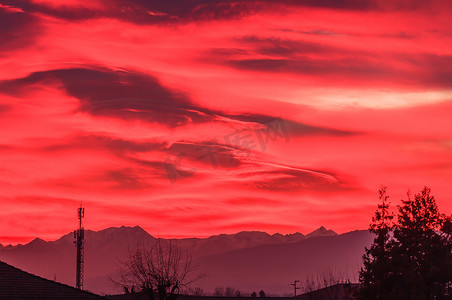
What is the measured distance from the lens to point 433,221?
179 ft

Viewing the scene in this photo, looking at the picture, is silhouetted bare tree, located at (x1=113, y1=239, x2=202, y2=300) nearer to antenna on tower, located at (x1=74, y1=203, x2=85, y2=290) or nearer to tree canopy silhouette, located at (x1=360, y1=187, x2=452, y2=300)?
tree canopy silhouette, located at (x1=360, y1=187, x2=452, y2=300)

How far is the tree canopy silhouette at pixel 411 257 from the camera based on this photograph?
50625mm

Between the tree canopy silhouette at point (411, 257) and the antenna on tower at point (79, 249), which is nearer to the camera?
the tree canopy silhouette at point (411, 257)

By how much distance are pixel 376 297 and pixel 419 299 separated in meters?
4.36

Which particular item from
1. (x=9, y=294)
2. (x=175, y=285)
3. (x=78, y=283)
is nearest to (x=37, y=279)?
(x=9, y=294)

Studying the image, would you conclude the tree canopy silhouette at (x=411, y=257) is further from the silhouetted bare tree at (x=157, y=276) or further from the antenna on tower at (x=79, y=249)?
the antenna on tower at (x=79, y=249)

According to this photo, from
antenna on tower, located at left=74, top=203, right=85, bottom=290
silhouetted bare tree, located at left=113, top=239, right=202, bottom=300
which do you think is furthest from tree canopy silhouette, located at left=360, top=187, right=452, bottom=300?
antenna on tower, located at left=74, top=203, right=85, bottom=290

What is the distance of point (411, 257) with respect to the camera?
52594 millimetres

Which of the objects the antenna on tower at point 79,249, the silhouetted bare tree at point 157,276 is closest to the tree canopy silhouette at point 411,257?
the silhouetted bare tree at point 157,276

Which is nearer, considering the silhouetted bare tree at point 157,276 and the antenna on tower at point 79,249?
the silhouetted bare tree at point 157,276

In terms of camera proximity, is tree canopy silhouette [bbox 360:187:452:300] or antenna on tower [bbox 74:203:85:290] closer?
tree canopy silhouette [bbox 360:187:452:300]

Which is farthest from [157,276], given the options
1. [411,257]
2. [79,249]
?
[79,249]

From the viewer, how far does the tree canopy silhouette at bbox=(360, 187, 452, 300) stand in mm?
50625

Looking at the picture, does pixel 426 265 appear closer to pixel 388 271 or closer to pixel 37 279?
pixel 388 271
